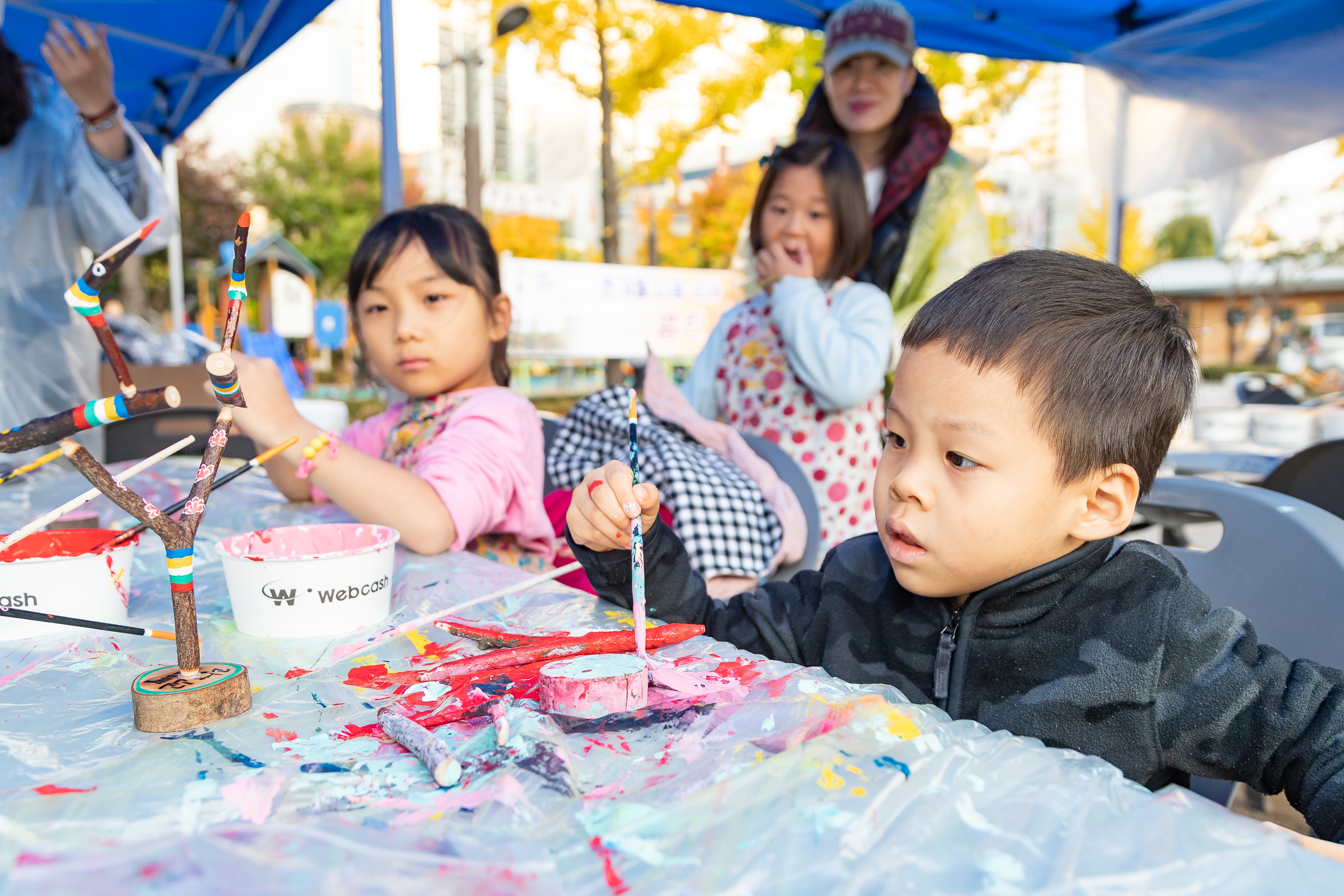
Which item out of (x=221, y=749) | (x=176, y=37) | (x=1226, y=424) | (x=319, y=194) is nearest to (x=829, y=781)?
(x=221, y=749)

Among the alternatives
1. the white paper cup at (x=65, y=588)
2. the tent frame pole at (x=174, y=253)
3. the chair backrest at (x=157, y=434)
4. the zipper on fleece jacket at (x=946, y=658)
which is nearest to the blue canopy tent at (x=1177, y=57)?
the chair backrest at (x=157, y=434)

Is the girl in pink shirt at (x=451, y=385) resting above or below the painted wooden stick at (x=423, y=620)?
above

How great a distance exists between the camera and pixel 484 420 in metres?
1.63

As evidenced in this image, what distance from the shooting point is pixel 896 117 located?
2.61 m

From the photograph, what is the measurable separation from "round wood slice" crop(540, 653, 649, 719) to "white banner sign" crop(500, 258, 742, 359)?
499 cm

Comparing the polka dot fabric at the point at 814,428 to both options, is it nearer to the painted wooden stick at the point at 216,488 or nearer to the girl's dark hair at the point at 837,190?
the girl's dark hair at the point at 837,190

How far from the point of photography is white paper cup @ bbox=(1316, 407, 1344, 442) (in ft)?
10.1

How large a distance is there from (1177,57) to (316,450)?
4.68 m

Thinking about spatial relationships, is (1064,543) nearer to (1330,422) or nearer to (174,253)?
(1330,422)

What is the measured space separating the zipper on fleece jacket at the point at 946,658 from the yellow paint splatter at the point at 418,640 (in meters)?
0.60

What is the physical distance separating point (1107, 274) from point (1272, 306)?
2292cm

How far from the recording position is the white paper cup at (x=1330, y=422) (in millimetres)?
3082

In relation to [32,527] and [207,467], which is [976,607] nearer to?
[207,467]

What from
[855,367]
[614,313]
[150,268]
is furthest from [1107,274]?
[150,268]
